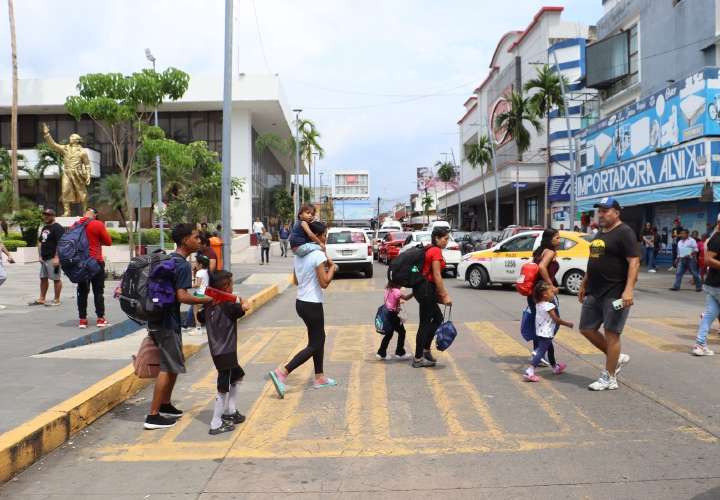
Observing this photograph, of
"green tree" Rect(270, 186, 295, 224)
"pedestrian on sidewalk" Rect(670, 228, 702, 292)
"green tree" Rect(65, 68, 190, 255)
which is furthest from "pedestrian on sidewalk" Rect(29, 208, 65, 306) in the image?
"green tree" Rect(270, 186, 295, 224)

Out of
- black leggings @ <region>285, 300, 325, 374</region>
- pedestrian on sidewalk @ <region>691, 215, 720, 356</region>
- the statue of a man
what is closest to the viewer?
black leggings @ <region>285, 300, 325, 374</region>

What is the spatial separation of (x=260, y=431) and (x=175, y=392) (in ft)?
5.98

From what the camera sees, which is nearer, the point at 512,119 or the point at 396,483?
the point at 396,483

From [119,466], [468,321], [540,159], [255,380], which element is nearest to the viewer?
[119,466]

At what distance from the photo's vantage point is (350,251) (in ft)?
72.3

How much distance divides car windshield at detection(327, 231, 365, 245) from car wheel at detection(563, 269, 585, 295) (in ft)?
27.0

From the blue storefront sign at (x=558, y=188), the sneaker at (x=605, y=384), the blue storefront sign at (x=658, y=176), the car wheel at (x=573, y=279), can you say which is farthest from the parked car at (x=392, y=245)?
the sneaker at (x=605, y=384)

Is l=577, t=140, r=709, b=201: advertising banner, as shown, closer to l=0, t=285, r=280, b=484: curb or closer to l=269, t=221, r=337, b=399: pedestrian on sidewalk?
l=269, t=221, r=337, b=399: pedestrian on sidewalk

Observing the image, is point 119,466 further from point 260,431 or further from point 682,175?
point 682,175

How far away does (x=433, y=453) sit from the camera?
15.6 ft

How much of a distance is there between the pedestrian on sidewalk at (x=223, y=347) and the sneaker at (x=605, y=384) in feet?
11.2

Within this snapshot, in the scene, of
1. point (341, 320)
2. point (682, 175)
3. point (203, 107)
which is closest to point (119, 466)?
point (341, 320)

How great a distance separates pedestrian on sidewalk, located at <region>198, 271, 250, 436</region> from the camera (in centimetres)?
543

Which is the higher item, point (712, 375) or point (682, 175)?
point (682, 175)
